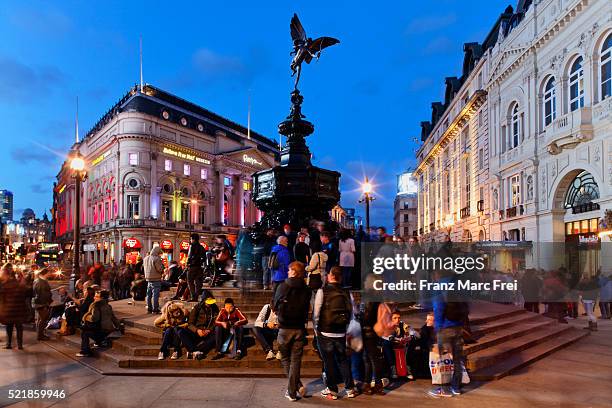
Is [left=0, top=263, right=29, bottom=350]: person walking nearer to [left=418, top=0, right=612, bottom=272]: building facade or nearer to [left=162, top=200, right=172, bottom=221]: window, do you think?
[left=418, top=0, right=612, bottom=272]: building facade

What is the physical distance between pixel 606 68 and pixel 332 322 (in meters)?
22.5

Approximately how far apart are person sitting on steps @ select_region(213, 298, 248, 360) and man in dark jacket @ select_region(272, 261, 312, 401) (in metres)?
2.09

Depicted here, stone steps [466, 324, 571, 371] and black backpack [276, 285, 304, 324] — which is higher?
black backpack [276, 285, 304, 324]

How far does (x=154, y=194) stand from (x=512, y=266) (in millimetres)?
51493

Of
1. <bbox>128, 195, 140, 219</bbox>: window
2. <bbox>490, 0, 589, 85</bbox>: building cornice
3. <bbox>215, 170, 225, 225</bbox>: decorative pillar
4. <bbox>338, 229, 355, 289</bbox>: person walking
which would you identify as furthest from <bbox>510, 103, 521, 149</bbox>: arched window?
<bbox>215, 170, 225, 225</bbox>: decorative pillar

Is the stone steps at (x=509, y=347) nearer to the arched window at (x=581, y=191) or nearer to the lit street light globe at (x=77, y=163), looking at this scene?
the arched window at (x=581, y=191)

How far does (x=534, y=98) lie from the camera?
98.6 feet

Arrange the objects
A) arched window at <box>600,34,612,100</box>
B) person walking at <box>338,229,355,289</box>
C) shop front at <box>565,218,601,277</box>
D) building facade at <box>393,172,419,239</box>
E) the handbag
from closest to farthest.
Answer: the handbag, person walking at <box>338,229,355,289</box>, shop front at <box>565,218,601,277</box>, arched window at <box>600,34,612,100</box>, building facade at <box>393,172,419,239</box>

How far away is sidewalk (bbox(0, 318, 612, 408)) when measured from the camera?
7168 mm

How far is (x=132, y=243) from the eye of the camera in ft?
205

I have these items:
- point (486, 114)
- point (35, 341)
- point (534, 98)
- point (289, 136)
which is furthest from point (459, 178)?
point (35, 341)

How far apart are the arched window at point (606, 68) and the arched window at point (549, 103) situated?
4.34 m

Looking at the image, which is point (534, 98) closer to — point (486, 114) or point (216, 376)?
point (486, 114)

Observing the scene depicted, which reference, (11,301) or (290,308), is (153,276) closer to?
(11,301)
